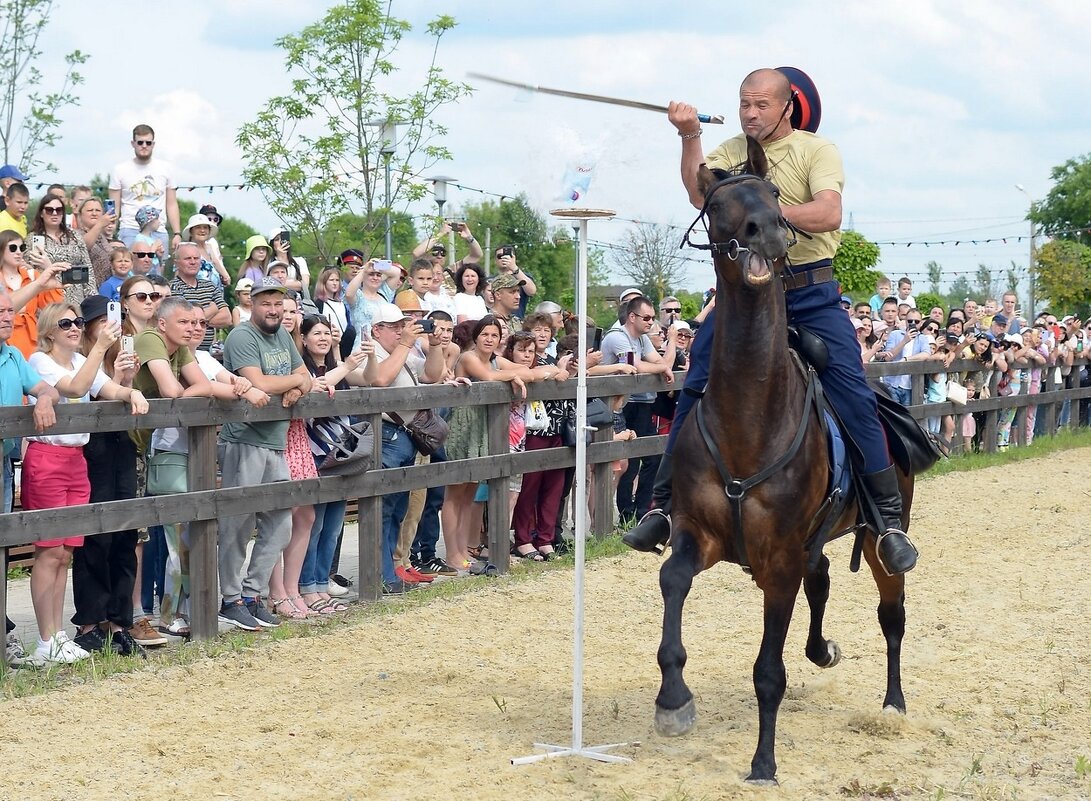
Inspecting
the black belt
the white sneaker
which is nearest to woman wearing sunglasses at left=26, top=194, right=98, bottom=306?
the white sneaker

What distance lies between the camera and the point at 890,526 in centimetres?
652

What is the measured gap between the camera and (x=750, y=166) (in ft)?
18.6

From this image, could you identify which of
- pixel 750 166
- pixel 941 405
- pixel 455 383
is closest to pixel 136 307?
pixel 455 383

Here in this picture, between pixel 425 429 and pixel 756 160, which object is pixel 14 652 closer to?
pixel 425 429

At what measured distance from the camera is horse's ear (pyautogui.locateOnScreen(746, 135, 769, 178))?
5613mm

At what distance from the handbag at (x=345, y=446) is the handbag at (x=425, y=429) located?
626mm

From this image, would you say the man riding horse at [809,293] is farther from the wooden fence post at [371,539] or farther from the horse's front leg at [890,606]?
the wooden fence post at [371,539]

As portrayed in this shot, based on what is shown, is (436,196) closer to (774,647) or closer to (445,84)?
(445,84)

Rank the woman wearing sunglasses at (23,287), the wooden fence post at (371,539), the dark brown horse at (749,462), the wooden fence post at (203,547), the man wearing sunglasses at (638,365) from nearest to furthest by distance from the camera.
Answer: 1. the dark brown horse at (749,462)
2. the wooden fence post at (203,547)
3. the woman wearing sunglasses at (23,287)
4. the wooden fence post at (371,539)
5. the man wearing sunglasses at (638,365)

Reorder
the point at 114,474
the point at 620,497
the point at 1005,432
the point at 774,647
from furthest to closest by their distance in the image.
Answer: the point at 1005,432 → the point at 620,497 → the point at 114,474 → the point at 774,647

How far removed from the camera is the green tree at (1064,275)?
50125mm

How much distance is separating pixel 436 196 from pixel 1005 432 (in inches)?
370

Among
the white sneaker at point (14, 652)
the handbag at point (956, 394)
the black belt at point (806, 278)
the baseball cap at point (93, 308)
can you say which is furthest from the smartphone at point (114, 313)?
the handbag at point (956, 394)

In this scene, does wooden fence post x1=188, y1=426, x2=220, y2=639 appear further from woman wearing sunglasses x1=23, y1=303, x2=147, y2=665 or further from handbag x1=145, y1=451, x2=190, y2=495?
woman wearing sunglasses x1=23, y1=303, x2=147, y2=665
